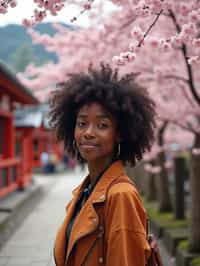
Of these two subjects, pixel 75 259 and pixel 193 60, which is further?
pixel 193 60

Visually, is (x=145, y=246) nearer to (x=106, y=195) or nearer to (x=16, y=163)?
(x=106, y=195)

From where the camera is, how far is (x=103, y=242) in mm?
1914

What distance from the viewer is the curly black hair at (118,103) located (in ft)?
7.18

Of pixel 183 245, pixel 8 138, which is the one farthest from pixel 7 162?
pixel 183 245

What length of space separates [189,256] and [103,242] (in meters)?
4.40

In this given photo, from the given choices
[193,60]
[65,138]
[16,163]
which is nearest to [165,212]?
[16,163]

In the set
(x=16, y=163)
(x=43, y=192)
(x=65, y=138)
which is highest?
(x=65, y=138)

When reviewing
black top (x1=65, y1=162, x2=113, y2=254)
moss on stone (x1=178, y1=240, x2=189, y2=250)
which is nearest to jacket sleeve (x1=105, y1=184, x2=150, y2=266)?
black top (x1=65, y1=162, x2=113, y2=254)

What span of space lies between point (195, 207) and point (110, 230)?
473cm

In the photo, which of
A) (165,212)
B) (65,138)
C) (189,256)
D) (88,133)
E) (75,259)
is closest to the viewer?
(75,259)

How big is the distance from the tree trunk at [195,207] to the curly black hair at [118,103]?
413cm

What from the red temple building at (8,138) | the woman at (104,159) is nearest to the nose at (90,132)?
the woman at (104,159)

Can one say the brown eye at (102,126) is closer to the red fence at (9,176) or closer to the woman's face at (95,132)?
the woman's face at (95,132)

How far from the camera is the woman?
187cm
